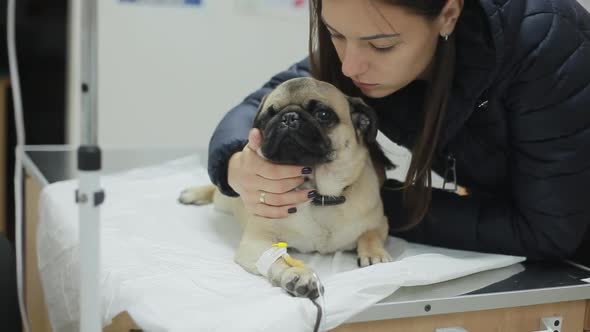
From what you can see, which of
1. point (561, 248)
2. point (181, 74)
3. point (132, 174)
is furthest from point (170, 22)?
point (561, 248)

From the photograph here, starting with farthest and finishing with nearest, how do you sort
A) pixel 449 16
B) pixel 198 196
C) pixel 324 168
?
pixel 198 196, pixel 324 168, pixel 449 16

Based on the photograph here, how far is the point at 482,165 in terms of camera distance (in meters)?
1.11

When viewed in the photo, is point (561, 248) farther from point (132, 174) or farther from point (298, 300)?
point (132, 174)

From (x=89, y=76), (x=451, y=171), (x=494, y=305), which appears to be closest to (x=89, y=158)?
(x=89, y=76)

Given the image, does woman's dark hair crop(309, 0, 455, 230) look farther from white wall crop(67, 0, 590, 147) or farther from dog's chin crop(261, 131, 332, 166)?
white wall crop(67, 0, 590, 147)

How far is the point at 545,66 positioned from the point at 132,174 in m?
A: 1.01

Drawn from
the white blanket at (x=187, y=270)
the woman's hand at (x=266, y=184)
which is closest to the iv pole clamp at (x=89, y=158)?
the white blanket at (x=187, y=270)

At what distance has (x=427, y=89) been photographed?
103 centimetres

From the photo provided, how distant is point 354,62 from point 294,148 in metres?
0.17

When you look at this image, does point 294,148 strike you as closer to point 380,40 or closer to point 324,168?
point 324,168

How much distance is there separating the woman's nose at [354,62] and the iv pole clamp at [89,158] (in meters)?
0.45

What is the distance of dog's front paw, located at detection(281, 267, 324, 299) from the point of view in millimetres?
834

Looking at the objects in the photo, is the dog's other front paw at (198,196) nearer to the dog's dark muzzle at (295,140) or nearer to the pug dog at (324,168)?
the pug dog at (324,168)

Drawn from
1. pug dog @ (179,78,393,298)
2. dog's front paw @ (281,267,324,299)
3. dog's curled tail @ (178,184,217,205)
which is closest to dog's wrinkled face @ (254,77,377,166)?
pug dog @ (179,78,393,298)
